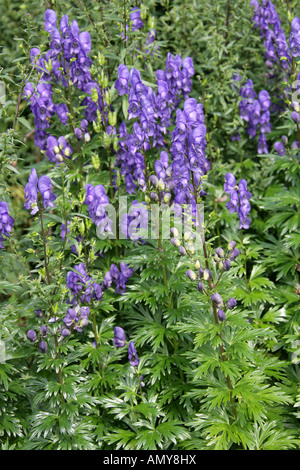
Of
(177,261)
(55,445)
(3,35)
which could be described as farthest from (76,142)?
(3,35)

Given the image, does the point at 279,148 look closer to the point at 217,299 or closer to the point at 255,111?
the point at 255,111

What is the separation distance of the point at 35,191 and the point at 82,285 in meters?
0.63

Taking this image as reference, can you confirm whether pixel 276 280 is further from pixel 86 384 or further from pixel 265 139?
pixel 86 384

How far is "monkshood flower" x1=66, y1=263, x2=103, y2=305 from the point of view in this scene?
3289mm

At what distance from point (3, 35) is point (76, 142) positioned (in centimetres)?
261

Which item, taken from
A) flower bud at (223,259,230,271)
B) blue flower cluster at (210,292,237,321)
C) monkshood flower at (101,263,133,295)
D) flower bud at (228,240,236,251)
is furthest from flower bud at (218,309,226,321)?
monkshood flower at (101,263,133,295)

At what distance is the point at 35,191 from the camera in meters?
3.09

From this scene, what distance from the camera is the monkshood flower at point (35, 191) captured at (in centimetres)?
308

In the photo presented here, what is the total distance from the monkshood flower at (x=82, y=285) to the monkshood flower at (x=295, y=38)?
7.59 feet

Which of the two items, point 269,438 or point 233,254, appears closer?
A: point 233,254

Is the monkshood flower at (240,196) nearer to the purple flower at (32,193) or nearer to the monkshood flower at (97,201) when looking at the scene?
the monkshood flower at (97,201)

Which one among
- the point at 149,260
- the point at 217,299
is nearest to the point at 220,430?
the point at 217,299

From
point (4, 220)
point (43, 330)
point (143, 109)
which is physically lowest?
point (43, 330)
